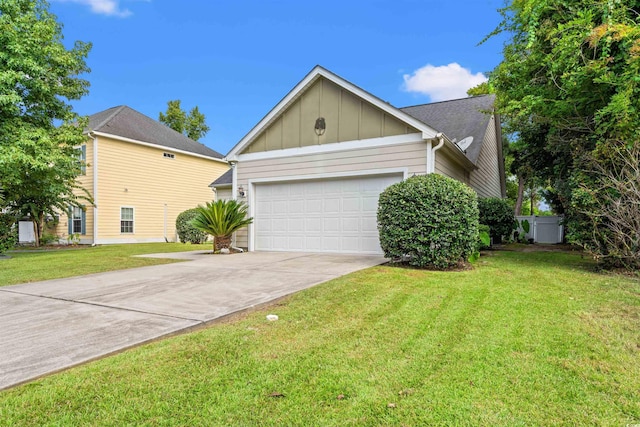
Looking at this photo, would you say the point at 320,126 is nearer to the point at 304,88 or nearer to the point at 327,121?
the point at 327,121

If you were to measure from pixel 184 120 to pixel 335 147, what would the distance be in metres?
25.1

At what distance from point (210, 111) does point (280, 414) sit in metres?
32.4

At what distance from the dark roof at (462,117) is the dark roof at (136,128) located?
1228cm

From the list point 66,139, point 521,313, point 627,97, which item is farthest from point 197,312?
point 66,139

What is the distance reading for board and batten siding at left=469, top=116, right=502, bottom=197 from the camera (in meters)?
12.5

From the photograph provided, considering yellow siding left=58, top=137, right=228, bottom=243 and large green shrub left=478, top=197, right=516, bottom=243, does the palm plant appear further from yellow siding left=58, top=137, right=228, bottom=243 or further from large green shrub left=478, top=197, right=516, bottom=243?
yellow siding left=58, top=137, right=228, bottom=243

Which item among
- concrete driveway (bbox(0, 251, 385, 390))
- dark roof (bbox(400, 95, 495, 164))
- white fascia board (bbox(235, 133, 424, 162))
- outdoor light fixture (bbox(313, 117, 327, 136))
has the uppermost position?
Answer: dark roof (bbox(400, 95, 495, 164))

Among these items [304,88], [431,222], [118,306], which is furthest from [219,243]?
[431,222]

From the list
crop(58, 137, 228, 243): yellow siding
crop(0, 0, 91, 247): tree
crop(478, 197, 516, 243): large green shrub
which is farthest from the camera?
crop(58, 137, 228, 243): yellow siding

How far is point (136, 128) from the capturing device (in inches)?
693

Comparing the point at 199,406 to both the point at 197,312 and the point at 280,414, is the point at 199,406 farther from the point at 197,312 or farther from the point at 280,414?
the point at 197,312

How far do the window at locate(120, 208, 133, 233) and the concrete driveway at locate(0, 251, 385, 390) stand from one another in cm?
1102

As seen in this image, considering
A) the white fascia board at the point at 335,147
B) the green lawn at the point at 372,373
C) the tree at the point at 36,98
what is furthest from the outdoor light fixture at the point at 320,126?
the tree at the point at 36,98

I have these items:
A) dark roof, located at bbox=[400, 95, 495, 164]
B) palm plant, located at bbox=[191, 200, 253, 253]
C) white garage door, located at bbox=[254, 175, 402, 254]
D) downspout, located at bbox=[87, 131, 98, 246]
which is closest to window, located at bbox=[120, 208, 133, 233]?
downspout, located at bbox=[87, 131, 98, 246]
